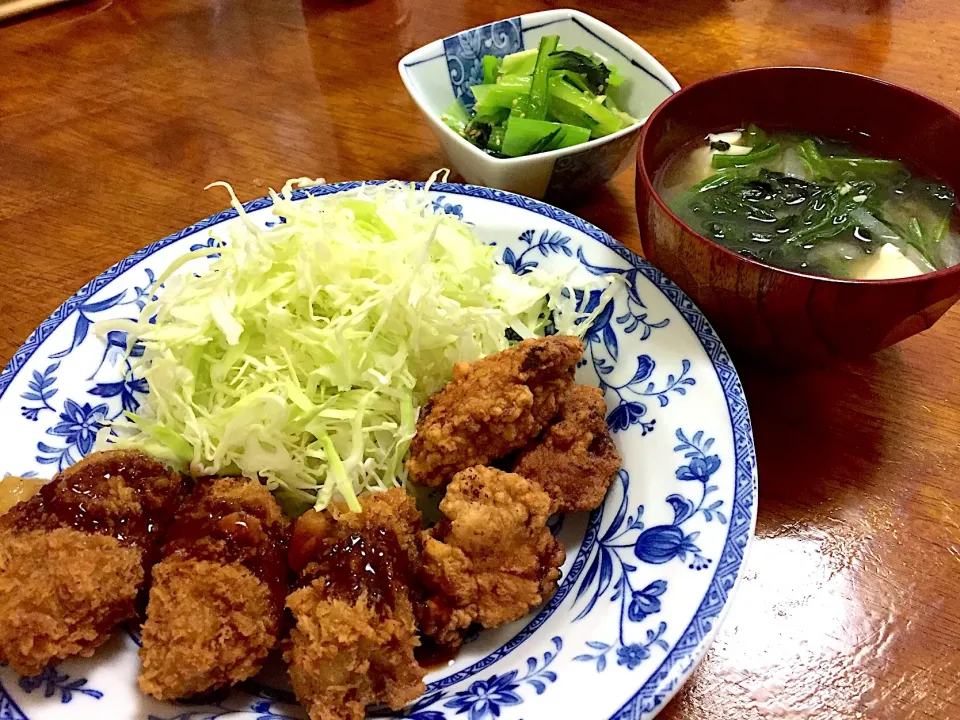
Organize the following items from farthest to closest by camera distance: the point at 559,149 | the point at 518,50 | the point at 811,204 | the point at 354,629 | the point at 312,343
Result: the point at 518,50
the point at 559,149
the point at 811,204
the point at 312,343
the point at 354,629

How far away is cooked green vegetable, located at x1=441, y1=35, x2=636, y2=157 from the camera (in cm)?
235

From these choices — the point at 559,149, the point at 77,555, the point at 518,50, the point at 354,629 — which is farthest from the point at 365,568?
the point at 518,50

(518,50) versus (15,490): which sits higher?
(518,50)

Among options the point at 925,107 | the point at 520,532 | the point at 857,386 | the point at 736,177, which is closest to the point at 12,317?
the point at 520,532

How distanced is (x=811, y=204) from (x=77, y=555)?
1.98 meters

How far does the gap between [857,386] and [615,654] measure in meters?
1.12

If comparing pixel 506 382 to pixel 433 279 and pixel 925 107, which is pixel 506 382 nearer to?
pixel 433 279

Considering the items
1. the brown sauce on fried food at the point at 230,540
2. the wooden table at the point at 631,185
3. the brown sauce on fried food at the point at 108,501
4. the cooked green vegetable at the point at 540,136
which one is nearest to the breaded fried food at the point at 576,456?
the wooden table at the point at 631,185

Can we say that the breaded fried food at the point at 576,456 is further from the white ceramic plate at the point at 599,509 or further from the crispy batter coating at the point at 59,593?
the crispy batter coating at the point at 59,593

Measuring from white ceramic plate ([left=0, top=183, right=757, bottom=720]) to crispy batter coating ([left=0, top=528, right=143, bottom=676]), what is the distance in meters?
0.06

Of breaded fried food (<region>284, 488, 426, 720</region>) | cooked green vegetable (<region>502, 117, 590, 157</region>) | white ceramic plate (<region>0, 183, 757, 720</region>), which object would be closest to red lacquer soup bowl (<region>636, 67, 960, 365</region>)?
white ceramic plate (<region>0, 183, 757, 720</region>)

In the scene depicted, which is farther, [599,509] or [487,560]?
[599,509]

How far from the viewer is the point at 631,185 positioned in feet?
8.45

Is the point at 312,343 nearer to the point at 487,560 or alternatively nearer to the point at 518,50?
the point at 487,560
